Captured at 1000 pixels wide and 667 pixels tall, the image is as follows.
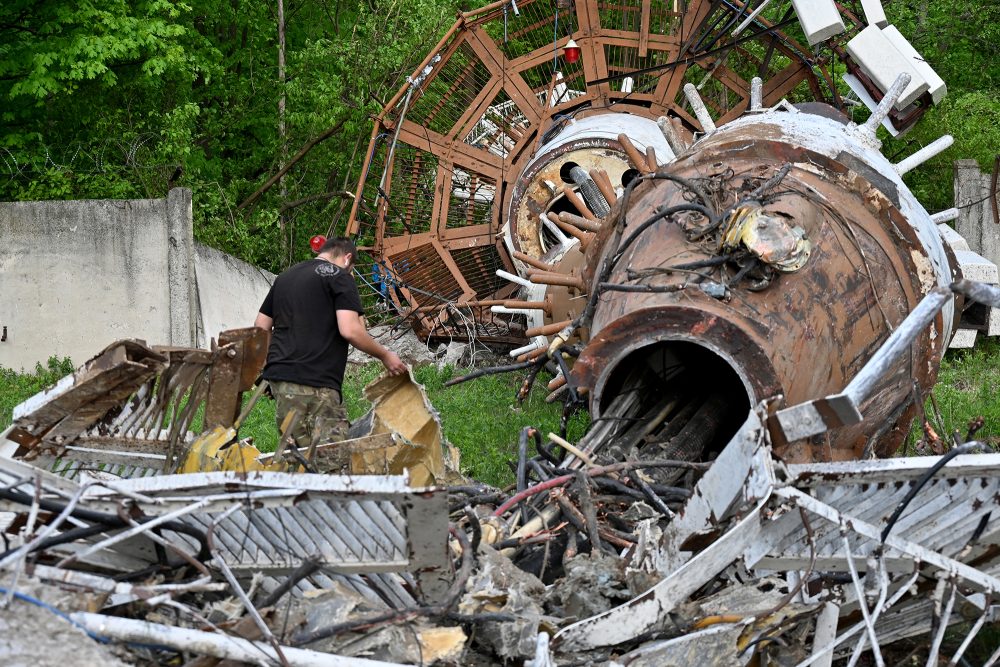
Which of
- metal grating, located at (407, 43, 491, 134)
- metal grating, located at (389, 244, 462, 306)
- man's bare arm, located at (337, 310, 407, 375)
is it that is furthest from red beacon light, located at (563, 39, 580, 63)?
man's bare arm, located at (337, 310, 407, 375)

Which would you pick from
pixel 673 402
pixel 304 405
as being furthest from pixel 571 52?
pixel 304 405

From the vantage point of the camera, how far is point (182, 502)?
3398mm

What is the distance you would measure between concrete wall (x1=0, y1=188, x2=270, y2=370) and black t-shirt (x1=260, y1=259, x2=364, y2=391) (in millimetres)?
5155

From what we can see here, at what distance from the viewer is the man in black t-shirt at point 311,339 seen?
6371mm

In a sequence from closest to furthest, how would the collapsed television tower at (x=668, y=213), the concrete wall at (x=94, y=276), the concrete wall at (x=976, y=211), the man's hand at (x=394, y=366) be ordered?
the collapsed television tower at (x=668, y=213) → the man's hand at (x=394, y=366) → the concrete wall at (x=94, y=276) → the concrete wall at (x=976, y=211)

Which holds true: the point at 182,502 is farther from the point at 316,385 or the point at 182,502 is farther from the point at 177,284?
the point at 177,284

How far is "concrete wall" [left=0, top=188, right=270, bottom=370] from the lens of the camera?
11.2m

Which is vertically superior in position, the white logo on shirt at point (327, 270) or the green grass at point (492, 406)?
the white logo on shirt at point (327, 270)

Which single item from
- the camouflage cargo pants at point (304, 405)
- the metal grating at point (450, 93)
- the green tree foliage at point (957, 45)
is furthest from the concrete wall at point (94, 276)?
the green tree foliage at point (957, 45)

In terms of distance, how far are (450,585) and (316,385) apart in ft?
9.36

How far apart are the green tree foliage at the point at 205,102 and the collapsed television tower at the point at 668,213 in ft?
6.49

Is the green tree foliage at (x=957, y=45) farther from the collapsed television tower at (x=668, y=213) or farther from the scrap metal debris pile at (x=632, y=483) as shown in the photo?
the scrap metal debris pile at (x=632, y=483)

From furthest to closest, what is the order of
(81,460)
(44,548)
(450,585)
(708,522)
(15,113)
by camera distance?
1. (15,113)
2. (81,460)
3. (708,522)
4. (450,585)
5. (44,548)

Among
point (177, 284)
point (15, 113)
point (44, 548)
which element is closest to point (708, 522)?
point (44, 548)
